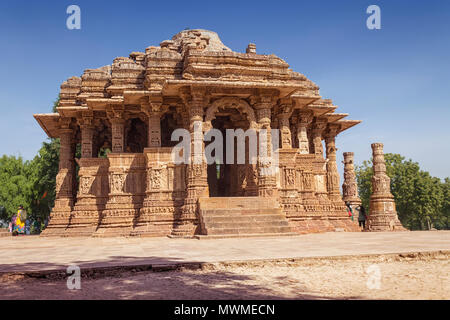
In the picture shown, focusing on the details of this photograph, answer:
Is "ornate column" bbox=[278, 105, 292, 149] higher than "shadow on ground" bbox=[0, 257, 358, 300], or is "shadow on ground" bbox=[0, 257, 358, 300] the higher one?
"ornate column" bbox=[278, 105, 292, 149]

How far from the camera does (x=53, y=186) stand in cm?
3023

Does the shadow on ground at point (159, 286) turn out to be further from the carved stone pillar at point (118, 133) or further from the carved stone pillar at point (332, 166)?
the carved stone pillar at point (332, 166)

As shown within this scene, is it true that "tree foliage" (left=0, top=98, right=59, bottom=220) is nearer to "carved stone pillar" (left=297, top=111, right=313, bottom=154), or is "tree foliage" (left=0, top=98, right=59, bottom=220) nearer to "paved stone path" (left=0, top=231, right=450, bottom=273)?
"carved stone pillar" (left=297, top=111, right=313, bottom=154)

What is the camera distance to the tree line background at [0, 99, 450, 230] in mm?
30656

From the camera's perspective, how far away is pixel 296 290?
13.5ft

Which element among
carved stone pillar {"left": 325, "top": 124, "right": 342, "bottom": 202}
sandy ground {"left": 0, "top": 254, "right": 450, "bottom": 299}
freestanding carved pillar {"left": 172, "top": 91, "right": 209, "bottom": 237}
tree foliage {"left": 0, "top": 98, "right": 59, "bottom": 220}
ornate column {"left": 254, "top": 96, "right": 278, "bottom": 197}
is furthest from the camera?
tree foliage {"left": 0, "top": 98, "right": 59, "bottom": 220}

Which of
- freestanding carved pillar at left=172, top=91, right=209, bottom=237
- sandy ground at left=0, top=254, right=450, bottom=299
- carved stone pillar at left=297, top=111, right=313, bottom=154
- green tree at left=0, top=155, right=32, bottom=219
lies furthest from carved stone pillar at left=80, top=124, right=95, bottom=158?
green tree at left=0, top=155, right=32, bottom=219

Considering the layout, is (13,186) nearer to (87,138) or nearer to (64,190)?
(64,190)

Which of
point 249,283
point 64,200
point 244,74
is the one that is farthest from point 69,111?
point 249,283

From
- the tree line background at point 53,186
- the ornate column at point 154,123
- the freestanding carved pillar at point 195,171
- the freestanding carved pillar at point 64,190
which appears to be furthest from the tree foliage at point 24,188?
the freestanding carved pillar at point 195,171

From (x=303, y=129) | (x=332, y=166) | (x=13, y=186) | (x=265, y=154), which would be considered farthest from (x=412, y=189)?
(x=13, y=186)

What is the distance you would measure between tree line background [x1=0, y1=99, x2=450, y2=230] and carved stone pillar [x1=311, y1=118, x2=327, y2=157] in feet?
62.1

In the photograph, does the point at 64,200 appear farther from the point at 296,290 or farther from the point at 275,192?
the point at 296,290
